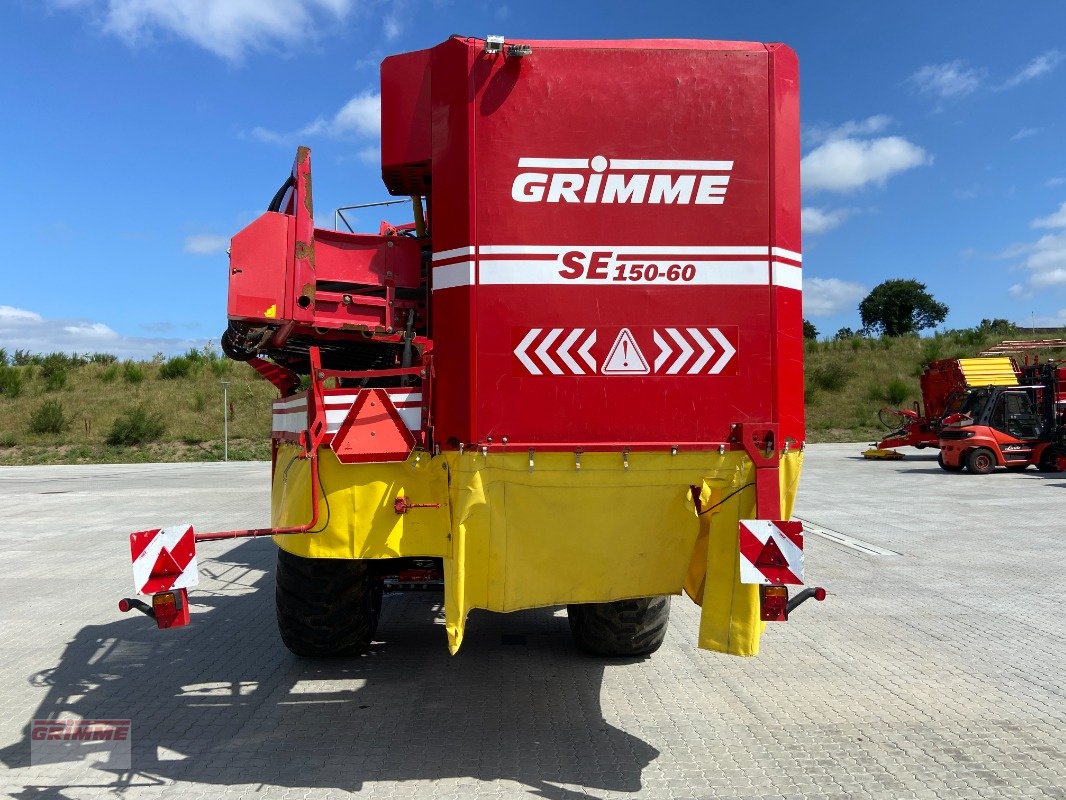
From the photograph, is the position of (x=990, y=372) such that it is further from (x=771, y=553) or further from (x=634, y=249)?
(x=634, y=249)

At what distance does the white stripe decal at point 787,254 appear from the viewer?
369 cm

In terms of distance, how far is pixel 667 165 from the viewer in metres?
3.65

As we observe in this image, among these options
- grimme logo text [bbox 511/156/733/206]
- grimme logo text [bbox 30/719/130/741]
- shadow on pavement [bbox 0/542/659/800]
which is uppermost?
grimme logo text [bbox 511/156/733/206]

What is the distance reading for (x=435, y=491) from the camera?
12.6 ft

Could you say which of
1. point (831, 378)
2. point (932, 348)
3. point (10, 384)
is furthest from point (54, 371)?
point (932, 348)

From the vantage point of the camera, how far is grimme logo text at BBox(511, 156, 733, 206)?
11.9 ft

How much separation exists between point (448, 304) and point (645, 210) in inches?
39.5

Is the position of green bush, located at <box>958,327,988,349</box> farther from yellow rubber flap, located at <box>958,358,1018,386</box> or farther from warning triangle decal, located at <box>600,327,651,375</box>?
warning triangle decal, located at <box>600,327,651,375</box>

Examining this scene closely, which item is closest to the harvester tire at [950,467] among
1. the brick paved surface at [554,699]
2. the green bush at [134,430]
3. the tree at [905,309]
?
the brick paved surface at [554,699]

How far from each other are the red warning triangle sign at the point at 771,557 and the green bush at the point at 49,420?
1452 inches

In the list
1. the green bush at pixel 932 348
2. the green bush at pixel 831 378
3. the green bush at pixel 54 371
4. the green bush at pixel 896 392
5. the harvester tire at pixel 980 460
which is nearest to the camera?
the harvester tire at pixel 980 460

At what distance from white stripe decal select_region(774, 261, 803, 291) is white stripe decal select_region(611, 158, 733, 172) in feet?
1.69

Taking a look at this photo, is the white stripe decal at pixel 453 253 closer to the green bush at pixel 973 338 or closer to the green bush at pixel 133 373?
the green bush at pixel 133 373

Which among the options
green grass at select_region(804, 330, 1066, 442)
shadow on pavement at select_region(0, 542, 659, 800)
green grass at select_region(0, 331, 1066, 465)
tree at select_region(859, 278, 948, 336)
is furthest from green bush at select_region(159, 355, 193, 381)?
tree at select_region(859, 278, 948, 336)
